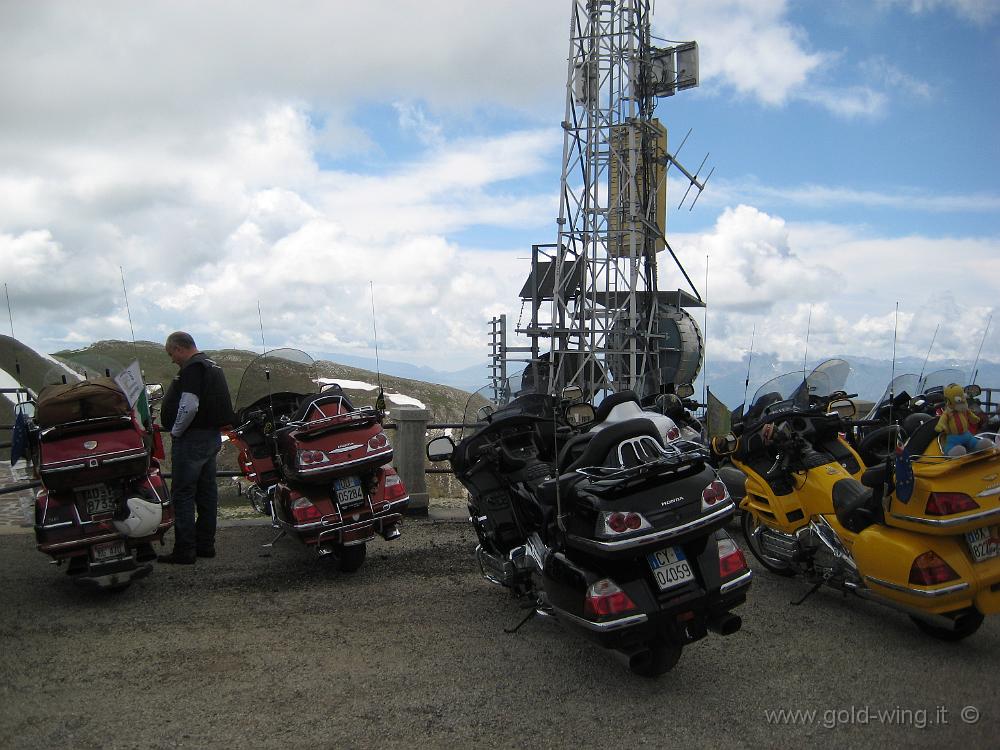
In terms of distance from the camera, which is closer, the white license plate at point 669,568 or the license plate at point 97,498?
the white license plate at point 669,568

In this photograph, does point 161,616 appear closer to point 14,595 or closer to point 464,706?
point 14,595

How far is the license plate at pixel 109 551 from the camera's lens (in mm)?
5355

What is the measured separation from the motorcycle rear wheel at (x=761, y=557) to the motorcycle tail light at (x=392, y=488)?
278 centimetres

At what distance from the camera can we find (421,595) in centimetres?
562

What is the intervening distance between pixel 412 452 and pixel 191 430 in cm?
284

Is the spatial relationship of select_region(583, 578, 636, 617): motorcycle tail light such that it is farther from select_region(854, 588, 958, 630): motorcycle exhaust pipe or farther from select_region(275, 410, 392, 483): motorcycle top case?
select_region(275, 410, 392, 483): motorcycle top case

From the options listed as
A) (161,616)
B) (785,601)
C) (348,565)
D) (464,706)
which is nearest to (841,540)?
(785,601)

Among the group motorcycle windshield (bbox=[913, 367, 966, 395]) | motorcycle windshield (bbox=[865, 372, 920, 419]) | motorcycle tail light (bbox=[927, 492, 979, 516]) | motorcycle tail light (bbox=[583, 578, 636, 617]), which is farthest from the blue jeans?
motorcycle windshield (bbox=[913, 367, 966, 395])

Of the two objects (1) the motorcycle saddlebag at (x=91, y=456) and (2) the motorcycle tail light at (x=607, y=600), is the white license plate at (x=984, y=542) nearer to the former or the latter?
(2) the motorcycle tail light at (x=607, y=600)

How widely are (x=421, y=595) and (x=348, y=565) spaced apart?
2.67 feet

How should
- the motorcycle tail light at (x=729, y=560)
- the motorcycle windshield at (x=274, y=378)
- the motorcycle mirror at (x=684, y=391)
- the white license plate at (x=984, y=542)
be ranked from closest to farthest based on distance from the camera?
the motorcycle tail light at (x=729, y=560)
the white license plate at (x=984, y=542)
the motorcycle windshield at (x=274, y=378)
the motorcycle mirror at (x=684, y=391)

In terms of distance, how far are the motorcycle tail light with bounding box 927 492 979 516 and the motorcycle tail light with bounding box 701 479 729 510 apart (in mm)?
1215

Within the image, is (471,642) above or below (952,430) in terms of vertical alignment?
below

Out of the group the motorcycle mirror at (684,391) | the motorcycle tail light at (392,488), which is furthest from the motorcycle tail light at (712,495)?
the motorcycle mirror at (684,391)
